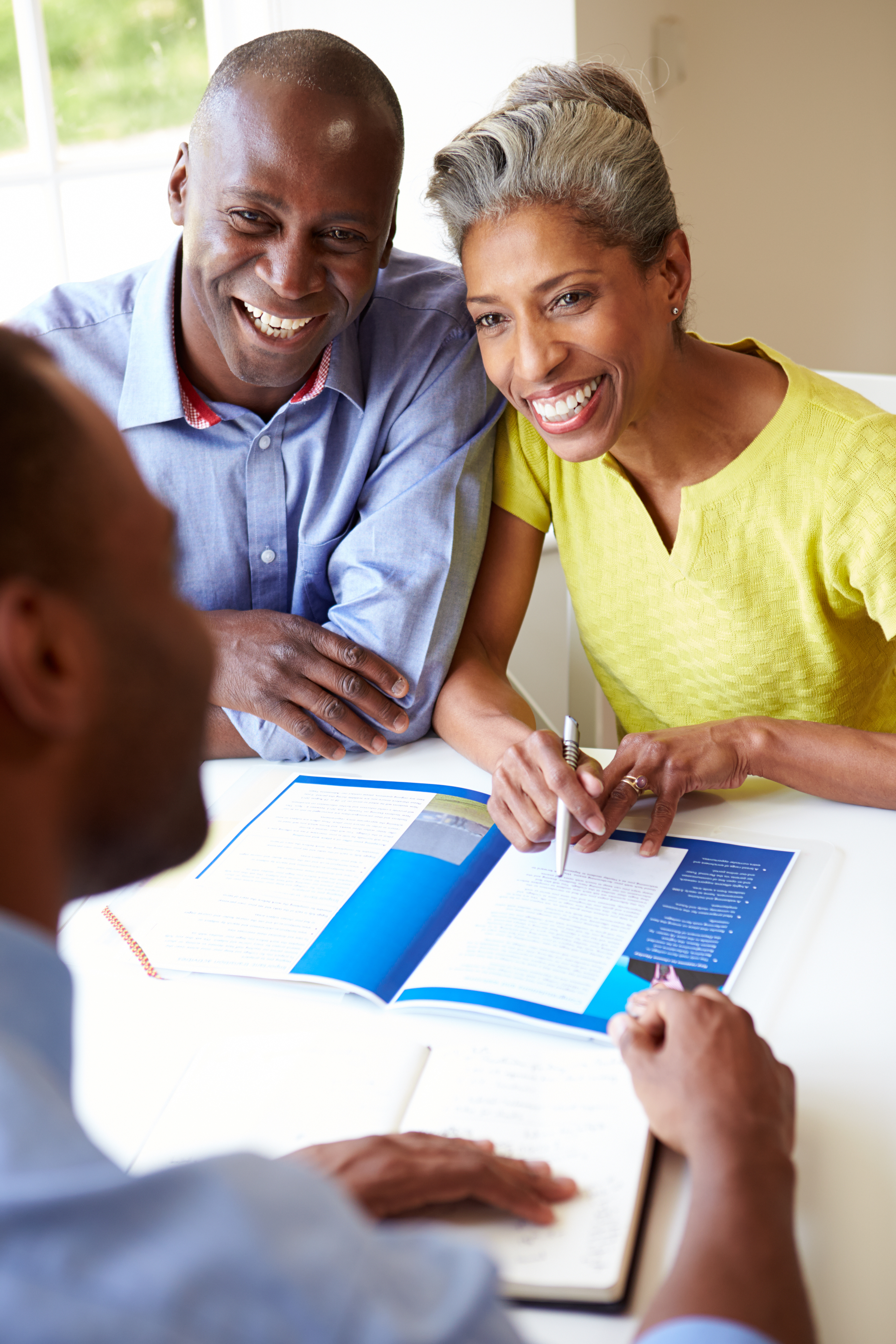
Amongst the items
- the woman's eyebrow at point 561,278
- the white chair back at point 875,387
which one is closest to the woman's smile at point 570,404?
the woman's eyebrow at point 561,278

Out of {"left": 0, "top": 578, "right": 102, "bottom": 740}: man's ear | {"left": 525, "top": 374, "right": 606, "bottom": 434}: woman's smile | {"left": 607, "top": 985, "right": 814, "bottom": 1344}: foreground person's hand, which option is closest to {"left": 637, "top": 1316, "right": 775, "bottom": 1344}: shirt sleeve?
{"left": 607, "top": 985, "right": 814, "bottom": 1344}: foreground person's hand

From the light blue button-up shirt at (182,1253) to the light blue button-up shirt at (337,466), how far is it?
1.02 meters

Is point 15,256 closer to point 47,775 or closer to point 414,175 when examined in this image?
point 414,175

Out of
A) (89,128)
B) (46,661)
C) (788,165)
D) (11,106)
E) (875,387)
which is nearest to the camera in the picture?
(46,661)

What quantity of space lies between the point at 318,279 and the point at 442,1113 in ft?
3.28

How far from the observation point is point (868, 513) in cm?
143

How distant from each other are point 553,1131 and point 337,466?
99 centimetres

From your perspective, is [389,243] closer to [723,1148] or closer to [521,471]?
[521,471]

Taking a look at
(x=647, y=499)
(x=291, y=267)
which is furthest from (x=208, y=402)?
(x=647, y=499)

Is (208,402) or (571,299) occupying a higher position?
(571,299)

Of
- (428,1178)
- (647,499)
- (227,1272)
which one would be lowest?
(428,1178)

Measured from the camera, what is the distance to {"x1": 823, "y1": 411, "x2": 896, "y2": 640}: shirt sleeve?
1.42m

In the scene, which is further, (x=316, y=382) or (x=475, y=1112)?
(x=316, y=382)

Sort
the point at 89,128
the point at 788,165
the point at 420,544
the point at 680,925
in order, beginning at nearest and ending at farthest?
1. the point at 680,925
2. the point at 420,544
3. the point at 89,128
4. the point at 788,165
